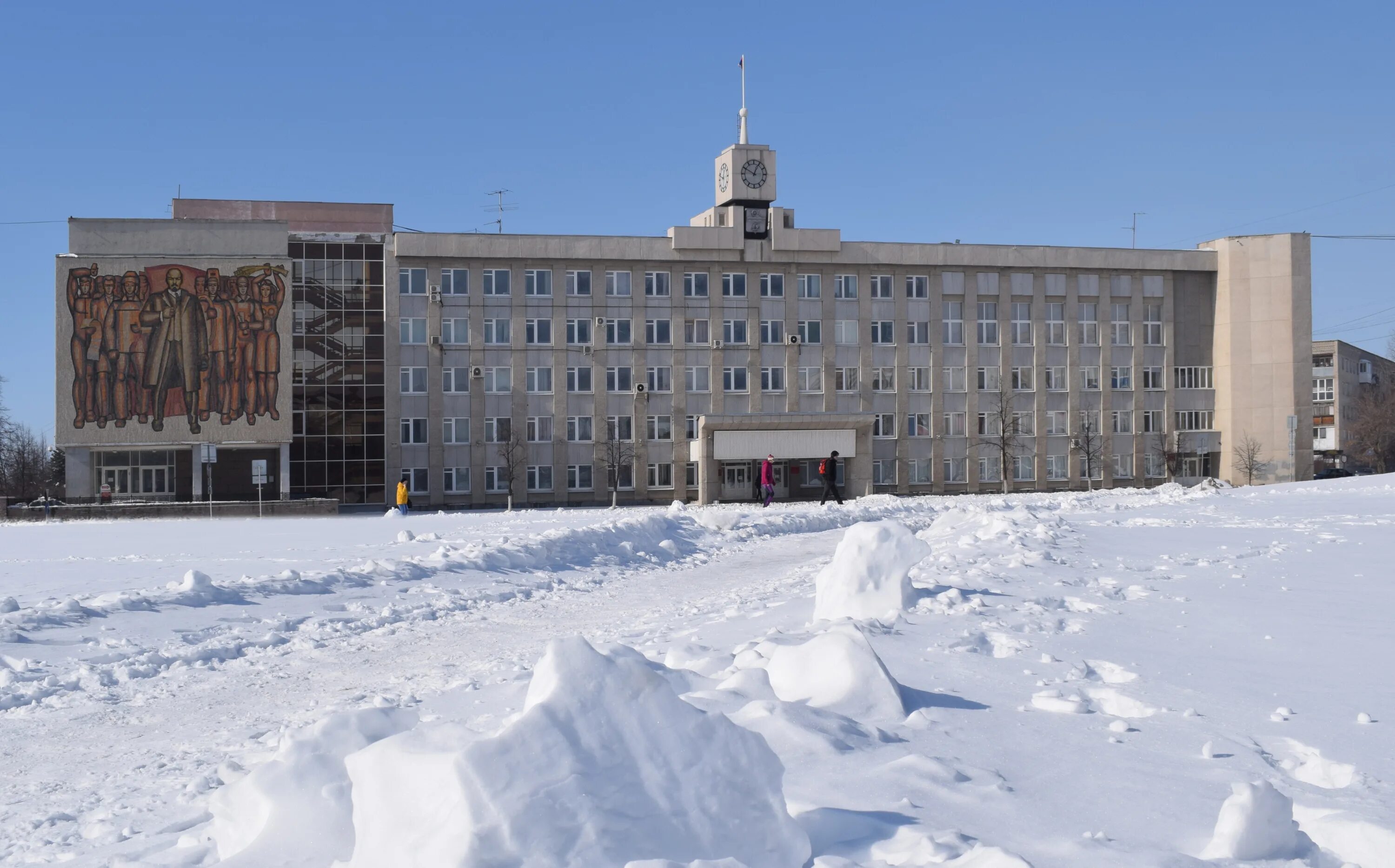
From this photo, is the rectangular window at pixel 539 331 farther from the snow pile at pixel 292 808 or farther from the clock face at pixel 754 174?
the snow pile at pixel 292 808

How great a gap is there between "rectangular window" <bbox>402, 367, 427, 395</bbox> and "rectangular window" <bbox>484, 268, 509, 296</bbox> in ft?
19.7

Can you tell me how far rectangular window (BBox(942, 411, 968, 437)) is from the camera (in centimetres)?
7112

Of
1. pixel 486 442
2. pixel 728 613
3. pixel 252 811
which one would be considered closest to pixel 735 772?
pixel 252 811

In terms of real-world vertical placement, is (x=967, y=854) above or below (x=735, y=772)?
below

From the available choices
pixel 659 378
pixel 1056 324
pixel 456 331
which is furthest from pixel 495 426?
pixel 1056 324

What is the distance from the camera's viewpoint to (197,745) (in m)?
6.86

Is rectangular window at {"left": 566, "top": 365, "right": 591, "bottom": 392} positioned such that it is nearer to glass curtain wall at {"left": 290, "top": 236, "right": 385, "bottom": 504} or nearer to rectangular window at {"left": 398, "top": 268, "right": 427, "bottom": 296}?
rectangular window at {"left": 398, "top": 268, "right": 427, "bottom": 296}

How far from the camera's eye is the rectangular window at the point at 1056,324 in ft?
239

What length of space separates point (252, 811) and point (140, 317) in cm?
6267

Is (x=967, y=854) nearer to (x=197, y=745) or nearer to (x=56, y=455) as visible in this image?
(x=197, y=745)

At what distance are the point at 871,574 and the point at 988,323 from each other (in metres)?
64.1

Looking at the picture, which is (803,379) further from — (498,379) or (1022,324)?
(498,379)

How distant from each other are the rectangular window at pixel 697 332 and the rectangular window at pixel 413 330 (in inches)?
608

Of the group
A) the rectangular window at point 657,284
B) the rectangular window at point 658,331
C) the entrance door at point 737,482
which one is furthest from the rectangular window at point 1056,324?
the rectangular window at point 657,284
